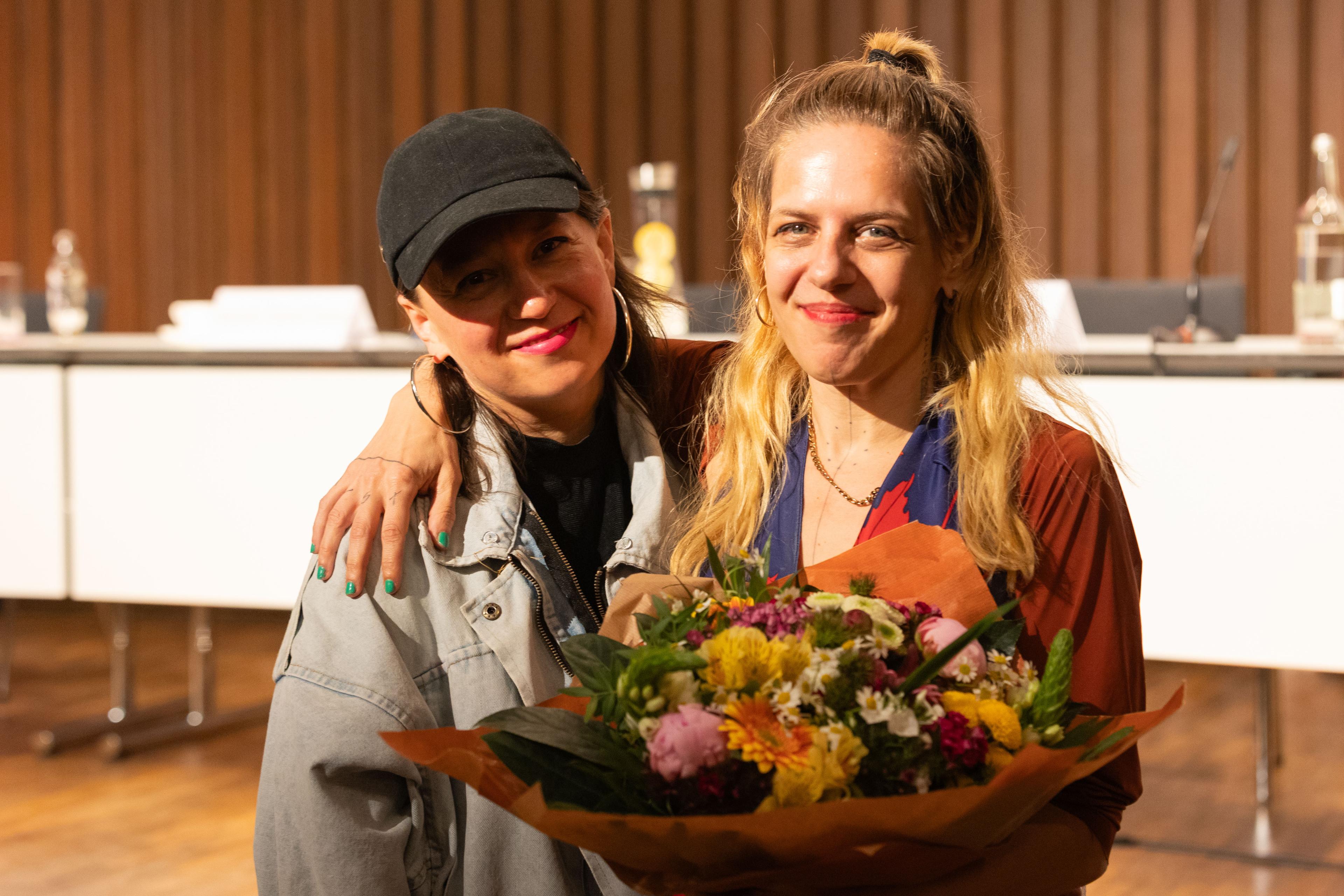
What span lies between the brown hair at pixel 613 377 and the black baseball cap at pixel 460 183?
6cm

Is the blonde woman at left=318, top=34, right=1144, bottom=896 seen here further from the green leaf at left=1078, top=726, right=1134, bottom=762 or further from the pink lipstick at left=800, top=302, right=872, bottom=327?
the green leaf at left=1078, top=726, right=1134, bottom=762

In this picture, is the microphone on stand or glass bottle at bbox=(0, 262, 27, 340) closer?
the microphone on stand

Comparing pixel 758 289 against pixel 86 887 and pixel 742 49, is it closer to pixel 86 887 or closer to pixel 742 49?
pixel 86 887

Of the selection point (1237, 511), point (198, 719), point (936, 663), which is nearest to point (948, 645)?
point (936, 663)

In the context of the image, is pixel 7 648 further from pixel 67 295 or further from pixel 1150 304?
pixel 1150 304

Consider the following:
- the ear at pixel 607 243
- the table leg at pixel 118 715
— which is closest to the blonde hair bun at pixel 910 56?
the ear at pixel 607 243

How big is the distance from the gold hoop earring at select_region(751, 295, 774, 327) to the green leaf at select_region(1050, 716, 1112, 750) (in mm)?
640

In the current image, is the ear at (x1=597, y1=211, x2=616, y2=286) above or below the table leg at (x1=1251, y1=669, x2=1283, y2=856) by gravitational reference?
above

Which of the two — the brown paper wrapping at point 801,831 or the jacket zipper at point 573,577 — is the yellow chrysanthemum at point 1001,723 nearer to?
the brown paper wrapping at point 801,831

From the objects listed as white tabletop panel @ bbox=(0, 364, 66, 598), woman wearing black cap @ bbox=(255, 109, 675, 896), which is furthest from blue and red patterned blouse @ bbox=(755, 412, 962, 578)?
white tabletop panel @ bbox=(0, 364, 66, 598)

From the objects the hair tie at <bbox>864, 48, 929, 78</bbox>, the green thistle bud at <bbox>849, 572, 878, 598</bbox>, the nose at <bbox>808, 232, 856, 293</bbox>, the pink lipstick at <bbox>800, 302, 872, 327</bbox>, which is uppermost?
the hair tie at <bbox>864, 48, 929, 78</bbox>

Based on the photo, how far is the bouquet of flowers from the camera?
905 mm

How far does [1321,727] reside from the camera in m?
4.09

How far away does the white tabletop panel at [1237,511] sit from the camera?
→ 8.75 ft
